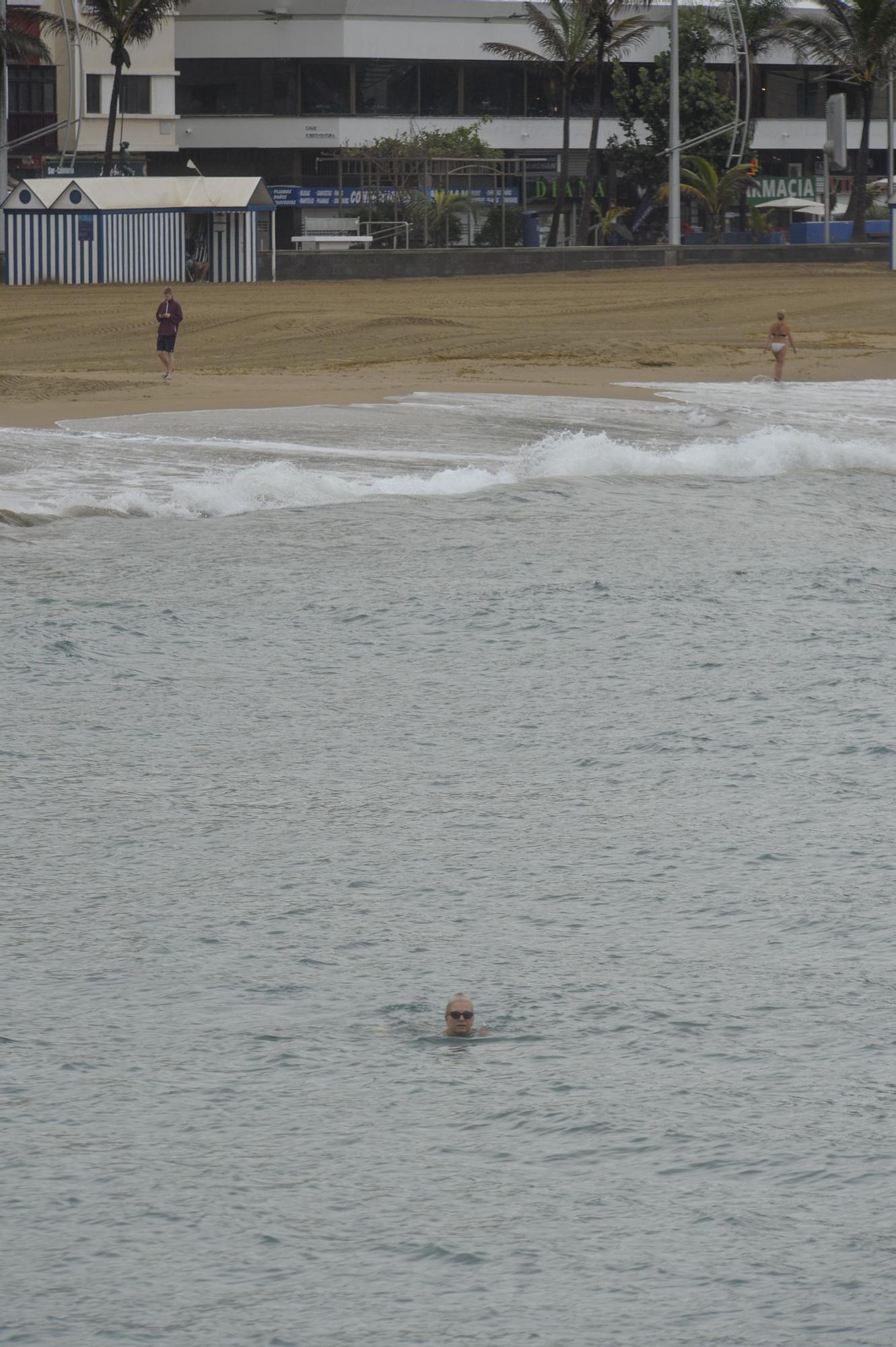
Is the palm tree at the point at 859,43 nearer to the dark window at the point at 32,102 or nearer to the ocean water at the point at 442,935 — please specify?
the dark window at the point at 32,102

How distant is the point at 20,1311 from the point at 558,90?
2605 inches

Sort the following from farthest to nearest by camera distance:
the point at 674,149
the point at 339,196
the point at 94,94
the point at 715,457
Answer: the point at 339,196, the point at 94,94, the point at 674,149, the point at 715,457

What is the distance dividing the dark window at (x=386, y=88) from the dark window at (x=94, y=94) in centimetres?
992

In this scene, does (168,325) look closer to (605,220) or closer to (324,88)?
(605,220)

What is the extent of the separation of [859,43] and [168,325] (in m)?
32.3

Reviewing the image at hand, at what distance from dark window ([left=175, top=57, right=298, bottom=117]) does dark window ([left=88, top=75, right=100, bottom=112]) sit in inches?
221

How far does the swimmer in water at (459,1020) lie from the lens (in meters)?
8.62

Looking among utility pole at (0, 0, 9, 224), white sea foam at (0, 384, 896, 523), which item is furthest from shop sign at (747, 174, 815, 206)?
white sea foam at (0, 384, 896, 523)

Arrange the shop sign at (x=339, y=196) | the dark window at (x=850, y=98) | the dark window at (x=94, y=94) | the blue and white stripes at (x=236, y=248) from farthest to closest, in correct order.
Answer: the dark window at (x=850, y=98), the dark window at (x=94, y=94), the shop sign at (x=339, y=196), the blue and white stripes at (x=236, y=248)

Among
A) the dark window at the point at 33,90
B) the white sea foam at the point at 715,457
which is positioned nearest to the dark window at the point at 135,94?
the dark window at the point at 33,90

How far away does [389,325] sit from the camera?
116 feet

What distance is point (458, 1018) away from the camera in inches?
339

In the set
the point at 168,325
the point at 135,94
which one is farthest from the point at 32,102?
the point at 168,325

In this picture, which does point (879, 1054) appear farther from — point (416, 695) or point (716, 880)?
point (416, 695)
